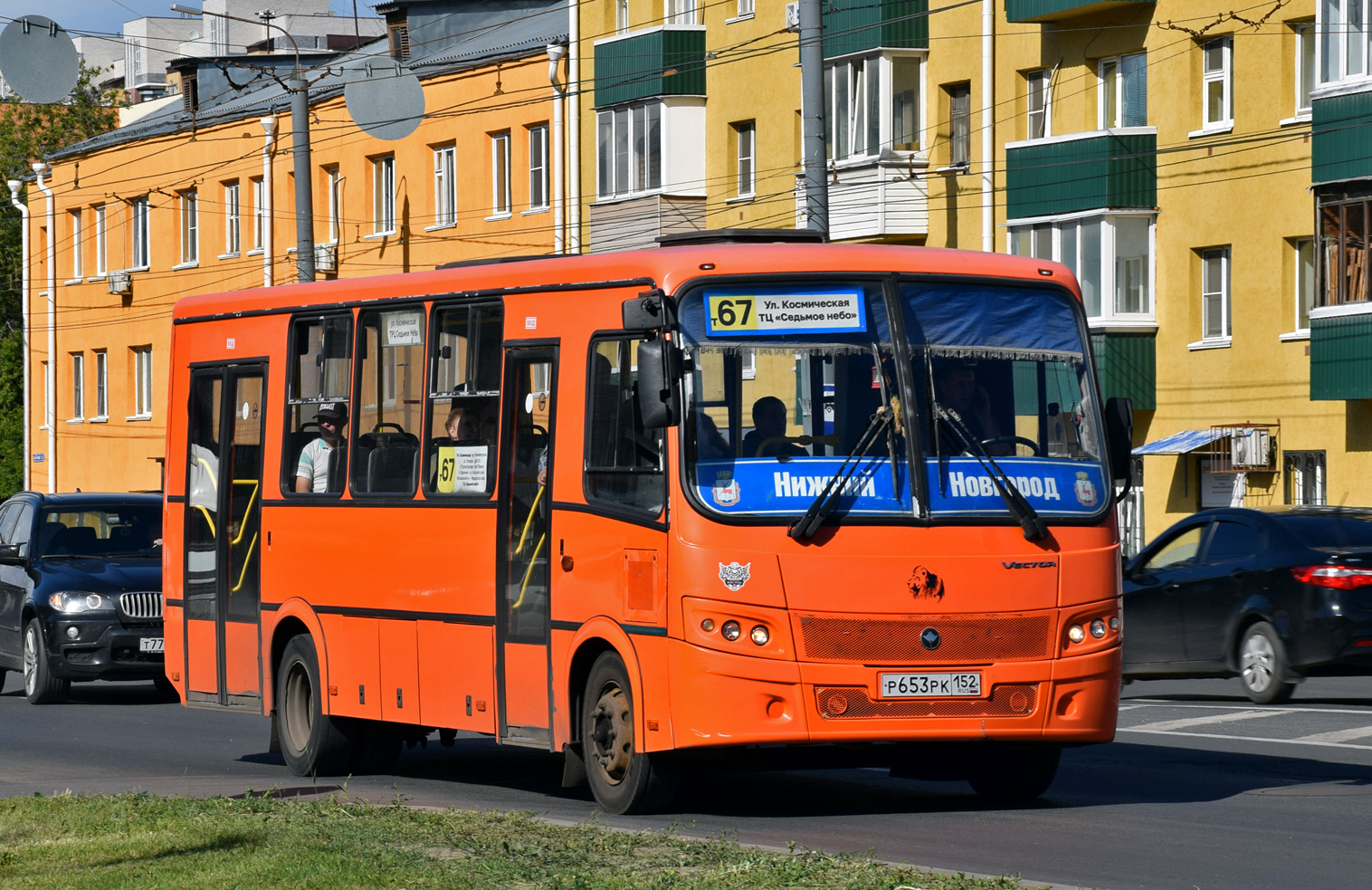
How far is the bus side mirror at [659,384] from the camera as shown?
10891 mm

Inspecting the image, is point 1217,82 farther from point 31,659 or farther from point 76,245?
point 76,245

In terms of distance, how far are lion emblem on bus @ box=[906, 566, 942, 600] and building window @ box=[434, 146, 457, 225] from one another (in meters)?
40.4

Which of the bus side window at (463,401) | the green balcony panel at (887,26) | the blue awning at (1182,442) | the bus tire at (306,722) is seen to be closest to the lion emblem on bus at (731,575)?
the bus side window at (463,401)

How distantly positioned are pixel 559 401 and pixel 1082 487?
2.65 meters

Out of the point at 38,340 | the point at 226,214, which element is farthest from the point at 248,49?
the point at 226,214

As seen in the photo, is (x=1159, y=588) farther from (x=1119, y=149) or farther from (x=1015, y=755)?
(x=1119, y=149)

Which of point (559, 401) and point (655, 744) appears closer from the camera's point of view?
point (655, 744)

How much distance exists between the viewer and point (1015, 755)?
12.2 meters

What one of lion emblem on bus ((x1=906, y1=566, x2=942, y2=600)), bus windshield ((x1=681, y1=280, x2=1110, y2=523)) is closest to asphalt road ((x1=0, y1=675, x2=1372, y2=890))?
lion emblem on bus ((x1=906, y1=566, x2=942, y2=600))

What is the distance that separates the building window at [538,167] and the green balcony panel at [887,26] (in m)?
9.43

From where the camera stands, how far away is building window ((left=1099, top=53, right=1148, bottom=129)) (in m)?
36.9

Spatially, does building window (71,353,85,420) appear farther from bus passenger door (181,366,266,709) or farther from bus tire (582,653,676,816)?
bus tire (582,653,676,816)

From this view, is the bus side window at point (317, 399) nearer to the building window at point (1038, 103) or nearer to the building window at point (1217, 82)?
the building window at point (1217, 82)

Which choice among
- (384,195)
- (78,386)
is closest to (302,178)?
(384,195)
